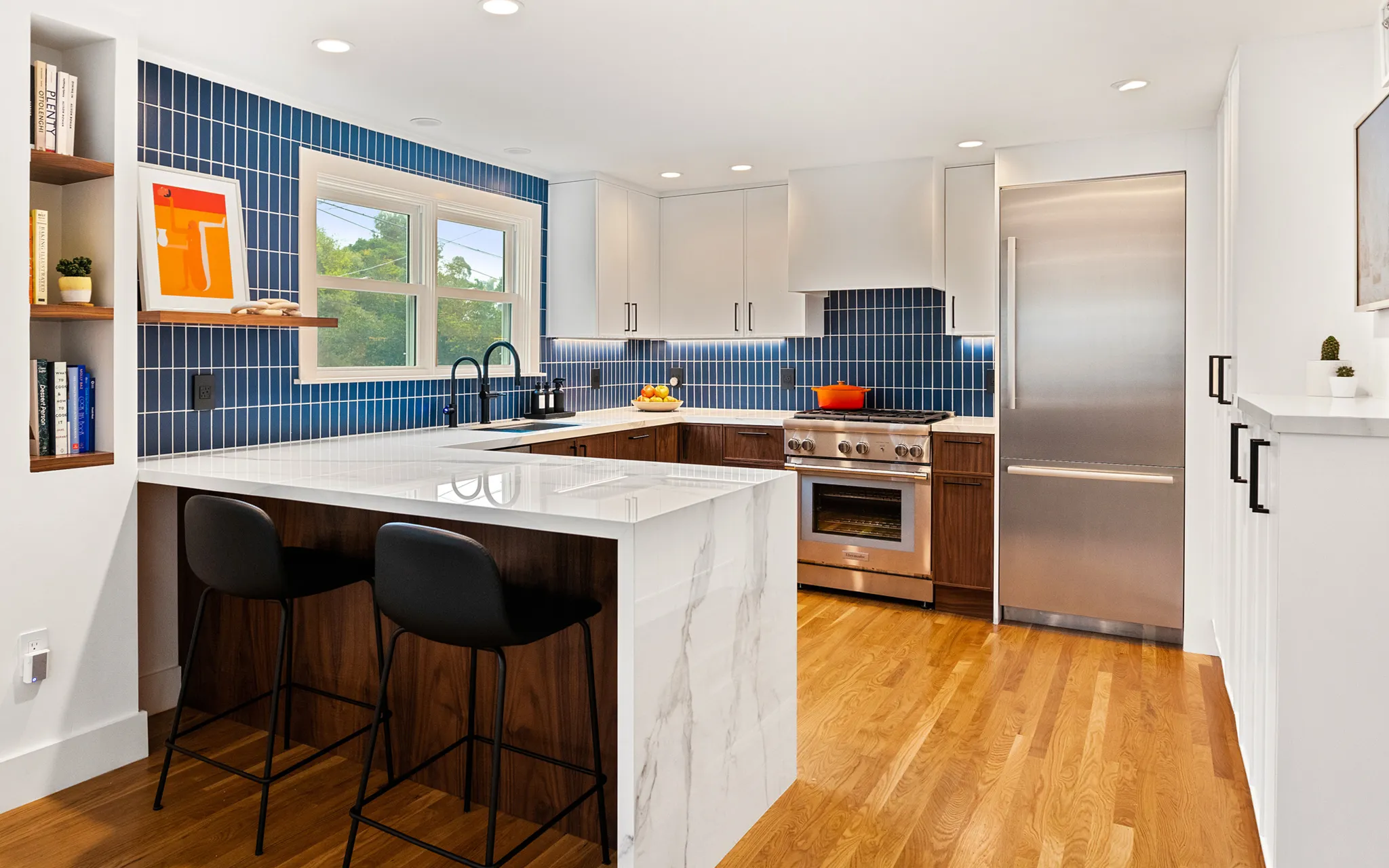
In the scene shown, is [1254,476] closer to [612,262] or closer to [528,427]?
[528,427]

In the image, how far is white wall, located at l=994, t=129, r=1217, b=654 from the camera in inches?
148

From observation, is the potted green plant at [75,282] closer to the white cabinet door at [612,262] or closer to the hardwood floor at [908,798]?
the hardwood floor at [908,798]

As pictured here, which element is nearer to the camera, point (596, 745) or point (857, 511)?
point (596, 745)

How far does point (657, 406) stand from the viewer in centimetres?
524

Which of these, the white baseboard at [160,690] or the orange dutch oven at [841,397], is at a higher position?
the orange dutch oven at [841,397]

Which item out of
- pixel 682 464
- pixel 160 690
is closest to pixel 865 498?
pixel 682 464

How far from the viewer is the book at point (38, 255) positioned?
8.14 feet

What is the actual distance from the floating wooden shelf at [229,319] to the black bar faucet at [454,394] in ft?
3.08

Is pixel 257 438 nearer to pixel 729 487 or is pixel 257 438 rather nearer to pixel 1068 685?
pixel 729 487

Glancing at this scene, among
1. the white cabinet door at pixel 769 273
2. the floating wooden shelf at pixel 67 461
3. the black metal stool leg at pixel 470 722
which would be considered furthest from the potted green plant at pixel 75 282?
the white cabinet door at pixel 769 273

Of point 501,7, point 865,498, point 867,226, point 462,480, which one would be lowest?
point 865,498

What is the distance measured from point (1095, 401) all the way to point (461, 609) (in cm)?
315

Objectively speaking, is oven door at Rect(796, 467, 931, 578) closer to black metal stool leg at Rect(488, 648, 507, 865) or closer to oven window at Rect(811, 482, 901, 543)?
oven window at Rect(811, 482, 901, 543)

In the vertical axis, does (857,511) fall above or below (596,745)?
above
